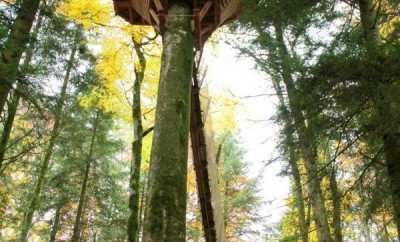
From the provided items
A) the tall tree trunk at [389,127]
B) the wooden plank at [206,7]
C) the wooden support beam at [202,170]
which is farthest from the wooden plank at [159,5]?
the tall tree trunk at [389,127]

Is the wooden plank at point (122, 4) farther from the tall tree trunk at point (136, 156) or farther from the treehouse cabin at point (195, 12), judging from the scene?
the tall tree trunk at point (136, 156)

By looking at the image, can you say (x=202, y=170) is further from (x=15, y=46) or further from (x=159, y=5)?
(x=15, y=46)

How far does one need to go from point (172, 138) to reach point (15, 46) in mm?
4421

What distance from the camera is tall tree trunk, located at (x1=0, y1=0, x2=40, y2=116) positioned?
6334 millimetres

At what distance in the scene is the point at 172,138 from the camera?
3.90 metres

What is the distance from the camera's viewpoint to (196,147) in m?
6.78

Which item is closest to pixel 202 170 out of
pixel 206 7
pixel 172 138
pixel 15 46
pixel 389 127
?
pixel 206 7

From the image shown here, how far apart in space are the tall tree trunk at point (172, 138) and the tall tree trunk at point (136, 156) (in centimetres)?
581

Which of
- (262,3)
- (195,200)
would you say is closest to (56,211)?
(195,200)

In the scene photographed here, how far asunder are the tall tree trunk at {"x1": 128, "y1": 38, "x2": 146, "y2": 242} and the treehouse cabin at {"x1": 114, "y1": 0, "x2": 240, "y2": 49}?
188 inches

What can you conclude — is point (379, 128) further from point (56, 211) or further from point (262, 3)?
point (56, 211)

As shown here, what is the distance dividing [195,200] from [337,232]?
16.4 meters

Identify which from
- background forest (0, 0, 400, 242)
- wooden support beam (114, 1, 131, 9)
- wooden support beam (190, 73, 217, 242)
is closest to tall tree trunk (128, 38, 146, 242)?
background forest (0, 0, 400, 242)

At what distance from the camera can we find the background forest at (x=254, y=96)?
509 cm
